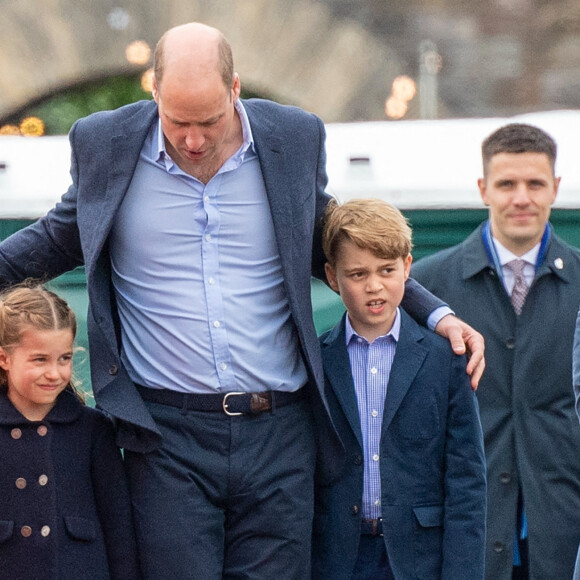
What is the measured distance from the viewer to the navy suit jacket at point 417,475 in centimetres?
350

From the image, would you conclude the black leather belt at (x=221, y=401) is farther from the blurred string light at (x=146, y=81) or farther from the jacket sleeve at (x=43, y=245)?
the blurred string light at (x=146, y=81)

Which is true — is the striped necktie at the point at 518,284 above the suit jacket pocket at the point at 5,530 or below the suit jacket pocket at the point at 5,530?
above

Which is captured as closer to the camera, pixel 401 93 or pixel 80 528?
pixel 80 528

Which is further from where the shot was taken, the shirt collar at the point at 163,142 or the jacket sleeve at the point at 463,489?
the jacket sleeve at the point at 463,489

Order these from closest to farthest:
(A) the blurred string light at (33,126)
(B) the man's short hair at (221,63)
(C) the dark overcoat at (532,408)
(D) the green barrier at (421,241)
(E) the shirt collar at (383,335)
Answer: (B) the man's short hair at (221,63)
(E) the shirt collar at (383,335)
(C) the dark overcoat at (532,408)
(D) the green barrier at (421,241)
(A) the blurred string light at (33,126)

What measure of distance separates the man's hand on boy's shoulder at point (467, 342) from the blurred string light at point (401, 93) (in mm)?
5247

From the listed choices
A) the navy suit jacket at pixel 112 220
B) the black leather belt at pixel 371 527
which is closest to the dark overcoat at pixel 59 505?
the navy suit jacket at pixel 112 220

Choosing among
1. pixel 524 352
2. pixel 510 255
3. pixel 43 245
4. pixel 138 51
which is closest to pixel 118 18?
pixel 138 51

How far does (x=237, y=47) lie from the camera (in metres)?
9.03

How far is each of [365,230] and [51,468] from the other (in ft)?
3.26

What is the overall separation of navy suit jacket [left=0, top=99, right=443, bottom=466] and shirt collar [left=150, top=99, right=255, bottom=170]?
19mm

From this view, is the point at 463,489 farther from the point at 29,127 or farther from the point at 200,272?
the point at 29,127

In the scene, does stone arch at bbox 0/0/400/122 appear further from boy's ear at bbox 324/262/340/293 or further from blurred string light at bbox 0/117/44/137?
boy's ear at bbox 324/262/340/293

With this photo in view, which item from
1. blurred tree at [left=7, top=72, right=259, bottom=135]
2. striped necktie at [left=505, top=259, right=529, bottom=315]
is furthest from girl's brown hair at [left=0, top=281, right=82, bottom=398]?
blurred tree at [left=7, top=72, right=259, bottom=135]
